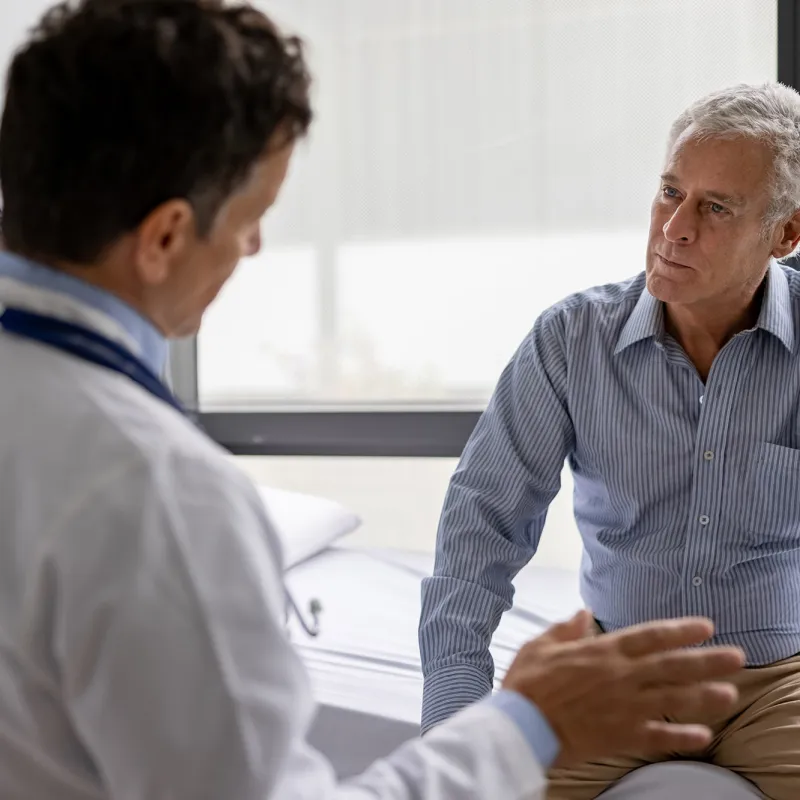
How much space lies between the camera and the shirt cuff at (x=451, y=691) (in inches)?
55.8

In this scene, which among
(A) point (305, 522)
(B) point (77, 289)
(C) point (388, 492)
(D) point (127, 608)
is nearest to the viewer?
(D) point (127, 608)

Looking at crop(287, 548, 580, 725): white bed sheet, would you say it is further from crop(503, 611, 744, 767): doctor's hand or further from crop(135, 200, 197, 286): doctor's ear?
crop(135, 200, 197, 286): doctor's ear

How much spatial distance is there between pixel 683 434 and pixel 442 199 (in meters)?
1.42

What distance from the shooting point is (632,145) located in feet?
8.79

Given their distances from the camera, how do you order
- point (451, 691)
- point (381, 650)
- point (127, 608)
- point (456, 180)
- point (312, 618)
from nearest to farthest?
point (127, 608), point (451, 691), point (381, 650), point (312, 618), point (456, 180)

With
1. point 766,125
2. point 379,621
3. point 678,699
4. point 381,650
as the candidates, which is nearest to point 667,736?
point 678,699

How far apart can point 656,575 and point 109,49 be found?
1163 mm

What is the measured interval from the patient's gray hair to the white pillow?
49.4 inches

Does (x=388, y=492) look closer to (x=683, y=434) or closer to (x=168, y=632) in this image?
(x=683, y=434)

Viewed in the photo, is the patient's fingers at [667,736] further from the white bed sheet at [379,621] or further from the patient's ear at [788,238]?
the patient's ear at [788,238]

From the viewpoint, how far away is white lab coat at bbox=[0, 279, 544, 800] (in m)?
0.66

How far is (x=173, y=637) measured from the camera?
0.68 m

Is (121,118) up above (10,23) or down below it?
below

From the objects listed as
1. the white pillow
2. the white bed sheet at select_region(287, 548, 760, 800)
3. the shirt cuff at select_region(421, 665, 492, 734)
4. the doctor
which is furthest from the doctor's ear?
the white pillow
